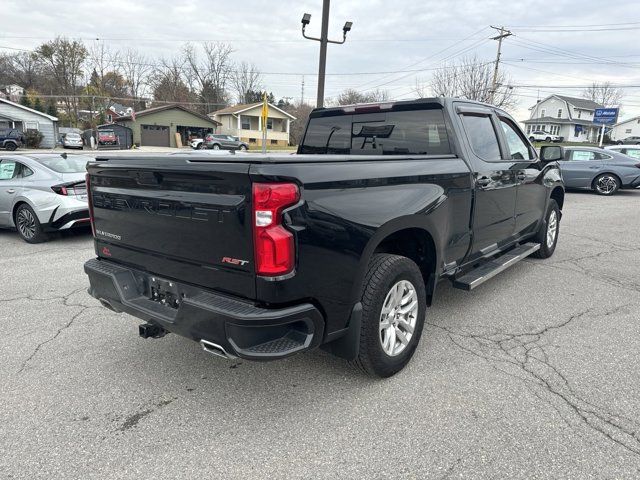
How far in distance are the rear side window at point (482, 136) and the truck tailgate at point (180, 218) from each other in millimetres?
2550

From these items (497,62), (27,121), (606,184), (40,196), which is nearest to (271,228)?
(40,196)

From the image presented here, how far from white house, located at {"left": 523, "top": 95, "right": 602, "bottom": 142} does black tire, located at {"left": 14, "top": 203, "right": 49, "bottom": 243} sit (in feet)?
261

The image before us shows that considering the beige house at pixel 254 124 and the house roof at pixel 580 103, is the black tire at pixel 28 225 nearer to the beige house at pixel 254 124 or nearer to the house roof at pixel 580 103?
the beige house at pixel 254 124

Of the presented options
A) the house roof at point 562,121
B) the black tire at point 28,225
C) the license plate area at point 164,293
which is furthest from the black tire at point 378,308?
the house roof at point 562,121

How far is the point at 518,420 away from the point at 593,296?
2.91 metres

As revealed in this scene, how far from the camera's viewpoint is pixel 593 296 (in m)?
4.90

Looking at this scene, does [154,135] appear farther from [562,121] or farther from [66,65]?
[562,121]

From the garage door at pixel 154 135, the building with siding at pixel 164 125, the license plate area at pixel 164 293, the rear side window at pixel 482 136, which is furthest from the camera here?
the garage door at pixel 154 135

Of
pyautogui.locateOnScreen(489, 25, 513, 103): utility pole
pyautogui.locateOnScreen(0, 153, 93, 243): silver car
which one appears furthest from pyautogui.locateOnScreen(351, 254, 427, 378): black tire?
pyautogui.locateOnScreen(489, 25, 513, 103): utility pole

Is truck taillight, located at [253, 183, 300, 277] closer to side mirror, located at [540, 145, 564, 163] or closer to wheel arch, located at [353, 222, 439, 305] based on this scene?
wheel arch, located at [353, 222, 439, 305]

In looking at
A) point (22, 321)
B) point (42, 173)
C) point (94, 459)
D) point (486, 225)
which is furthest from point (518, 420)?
point (42, 173)

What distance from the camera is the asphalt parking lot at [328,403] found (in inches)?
91.2

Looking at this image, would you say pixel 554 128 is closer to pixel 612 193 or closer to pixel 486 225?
pixel 612 193

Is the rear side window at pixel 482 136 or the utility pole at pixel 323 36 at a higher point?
the utility pole at pixel 323 36
